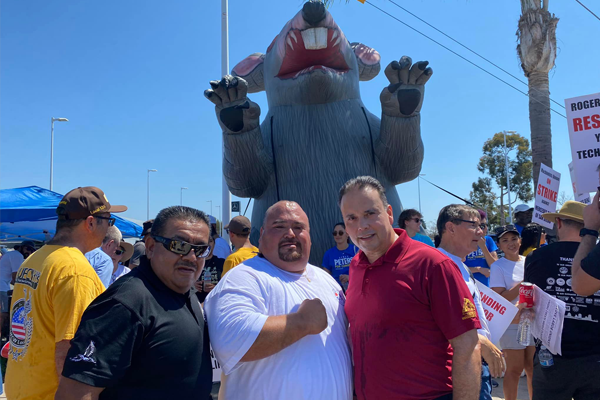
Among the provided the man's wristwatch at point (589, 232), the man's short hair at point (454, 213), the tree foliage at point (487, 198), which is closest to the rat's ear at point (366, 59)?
the man's short hair at point (454, 213)

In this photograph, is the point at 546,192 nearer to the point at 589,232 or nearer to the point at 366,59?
the point at 366,59

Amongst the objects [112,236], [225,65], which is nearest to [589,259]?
[112,236]

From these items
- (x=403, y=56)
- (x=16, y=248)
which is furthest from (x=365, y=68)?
(x=16, y=248)

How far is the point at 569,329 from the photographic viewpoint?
226 cm

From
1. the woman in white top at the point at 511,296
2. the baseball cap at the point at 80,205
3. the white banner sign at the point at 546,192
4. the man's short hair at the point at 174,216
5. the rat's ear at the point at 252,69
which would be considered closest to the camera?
the man's short hair at the point at 174,216

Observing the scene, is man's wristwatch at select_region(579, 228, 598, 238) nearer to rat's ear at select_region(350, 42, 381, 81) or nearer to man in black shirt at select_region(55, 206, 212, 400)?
man in black shirt at select_region(55, 206, 212, 400)

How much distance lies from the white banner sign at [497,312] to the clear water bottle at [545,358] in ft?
0.79

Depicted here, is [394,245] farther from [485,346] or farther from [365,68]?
[365,68]

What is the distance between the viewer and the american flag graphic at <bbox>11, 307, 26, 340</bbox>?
162 centimetres

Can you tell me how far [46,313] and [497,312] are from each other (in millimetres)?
2160

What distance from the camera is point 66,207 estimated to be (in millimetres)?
1768

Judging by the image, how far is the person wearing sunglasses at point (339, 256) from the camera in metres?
4.08

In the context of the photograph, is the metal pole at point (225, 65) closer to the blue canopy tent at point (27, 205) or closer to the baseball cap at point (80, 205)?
the blue canopy tent at point (27, 205)

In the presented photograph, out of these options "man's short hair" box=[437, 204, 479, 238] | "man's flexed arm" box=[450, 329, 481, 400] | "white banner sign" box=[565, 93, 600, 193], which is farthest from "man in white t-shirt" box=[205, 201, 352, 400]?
"white banner sign" box=[565, 93, 600, 193]
